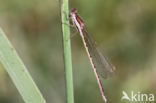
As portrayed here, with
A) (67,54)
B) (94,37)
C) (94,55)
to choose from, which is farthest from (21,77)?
(94,37)

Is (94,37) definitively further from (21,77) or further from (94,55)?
(21,77)

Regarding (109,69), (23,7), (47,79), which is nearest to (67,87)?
(109,69)

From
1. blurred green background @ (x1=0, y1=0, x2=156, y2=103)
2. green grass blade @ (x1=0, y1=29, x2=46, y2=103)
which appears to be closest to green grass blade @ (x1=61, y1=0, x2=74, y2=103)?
green grass blade @ (x1=0, y1=29, x2=46, y2=103)

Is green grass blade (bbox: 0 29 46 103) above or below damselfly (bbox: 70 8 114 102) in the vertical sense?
above

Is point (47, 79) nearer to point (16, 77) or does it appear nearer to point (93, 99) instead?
point (93, 99)

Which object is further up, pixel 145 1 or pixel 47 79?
pixel 145 1

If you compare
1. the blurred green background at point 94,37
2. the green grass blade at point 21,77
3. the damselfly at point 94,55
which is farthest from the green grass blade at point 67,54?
the blurred green background at point 94,37

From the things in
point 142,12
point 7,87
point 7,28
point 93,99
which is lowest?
point 93,99

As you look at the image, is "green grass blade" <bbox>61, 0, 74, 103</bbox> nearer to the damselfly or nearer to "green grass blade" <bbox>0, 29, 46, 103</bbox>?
"green grass blade" <bbox>0, 29, 46, 103</bbox>

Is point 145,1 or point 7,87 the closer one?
point 7,87
